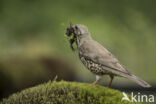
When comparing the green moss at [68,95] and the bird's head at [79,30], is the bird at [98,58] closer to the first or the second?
the bird's head at [79,30]

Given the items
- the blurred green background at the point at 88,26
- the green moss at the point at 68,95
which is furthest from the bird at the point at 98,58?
the blurred green background at the point at 88,26

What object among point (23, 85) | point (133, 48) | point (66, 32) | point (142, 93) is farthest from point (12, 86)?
point (133, 48)

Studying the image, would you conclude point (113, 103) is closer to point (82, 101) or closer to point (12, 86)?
point (82, 101)

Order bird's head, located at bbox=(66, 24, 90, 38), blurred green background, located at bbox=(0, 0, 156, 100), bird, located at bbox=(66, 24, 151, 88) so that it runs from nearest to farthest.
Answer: bird, located at bbox=(66, 24, 151, 88) → bird's head, located at bbox=(66, 24, 90, 38) → blurred green background, located at bbox=(0, 0, 156, 100)

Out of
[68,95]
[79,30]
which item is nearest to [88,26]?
[79,30]

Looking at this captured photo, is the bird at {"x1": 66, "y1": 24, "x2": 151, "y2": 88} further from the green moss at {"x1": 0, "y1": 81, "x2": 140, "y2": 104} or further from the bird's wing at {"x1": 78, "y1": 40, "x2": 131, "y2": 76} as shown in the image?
the green moss at {"x1": 0, "y1": 81, "x2": 140, "y2": 104}

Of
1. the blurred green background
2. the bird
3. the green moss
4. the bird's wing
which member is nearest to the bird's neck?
the bird

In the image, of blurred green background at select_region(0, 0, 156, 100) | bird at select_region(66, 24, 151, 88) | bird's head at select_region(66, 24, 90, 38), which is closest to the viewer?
bird at select_region(66, 24, 151, 88)

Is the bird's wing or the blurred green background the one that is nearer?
the bird's wing
